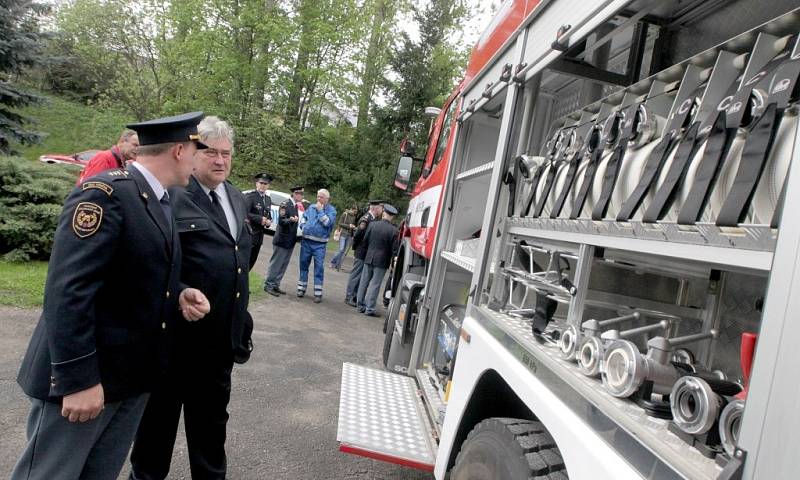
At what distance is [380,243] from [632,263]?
670cm

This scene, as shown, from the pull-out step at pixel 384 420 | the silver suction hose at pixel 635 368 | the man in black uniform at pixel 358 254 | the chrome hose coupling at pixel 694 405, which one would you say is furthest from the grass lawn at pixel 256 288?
the chrome hose coupling at pixel 694 405

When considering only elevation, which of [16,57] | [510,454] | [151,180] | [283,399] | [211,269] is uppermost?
[16,57]

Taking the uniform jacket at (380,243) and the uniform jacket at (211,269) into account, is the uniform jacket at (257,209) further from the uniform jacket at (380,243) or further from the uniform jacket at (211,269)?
the uniform jacket at (211,269)

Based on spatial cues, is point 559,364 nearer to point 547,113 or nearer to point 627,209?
point 627,209

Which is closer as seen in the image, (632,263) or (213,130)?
(632,263)

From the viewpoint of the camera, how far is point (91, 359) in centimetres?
177

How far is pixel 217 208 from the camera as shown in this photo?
2.65m

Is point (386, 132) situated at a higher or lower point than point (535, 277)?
higher

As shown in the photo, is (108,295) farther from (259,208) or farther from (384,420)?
(259,208)

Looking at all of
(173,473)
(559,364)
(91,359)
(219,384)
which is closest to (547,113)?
(559,364)

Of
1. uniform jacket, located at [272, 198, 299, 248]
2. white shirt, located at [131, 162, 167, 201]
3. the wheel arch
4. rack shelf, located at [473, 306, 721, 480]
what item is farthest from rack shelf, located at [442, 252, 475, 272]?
uniform jacket, located at [272, 198, 299, 248]

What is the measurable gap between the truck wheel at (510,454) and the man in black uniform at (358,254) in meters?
6.78

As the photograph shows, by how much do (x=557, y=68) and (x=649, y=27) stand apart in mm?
604

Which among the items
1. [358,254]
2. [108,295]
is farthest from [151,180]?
[358,254]
